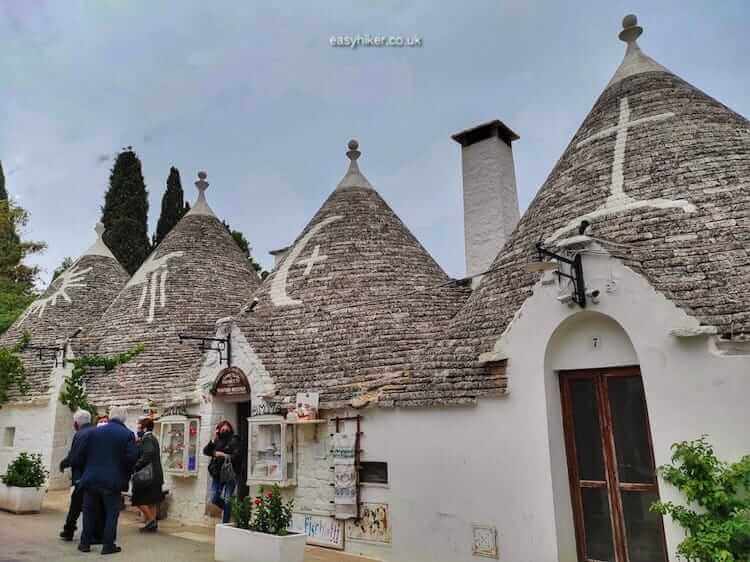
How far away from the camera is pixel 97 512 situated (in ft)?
21.6

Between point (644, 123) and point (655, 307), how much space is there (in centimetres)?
409

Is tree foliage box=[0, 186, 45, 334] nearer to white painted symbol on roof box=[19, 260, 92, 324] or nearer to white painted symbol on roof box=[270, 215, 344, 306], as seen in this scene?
white painted symbol on roof box=[19, 260, 92, 324]

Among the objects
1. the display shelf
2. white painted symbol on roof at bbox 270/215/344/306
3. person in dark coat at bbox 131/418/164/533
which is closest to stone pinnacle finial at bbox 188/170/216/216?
white painted symbol on roof at bbox 270/215/344/306

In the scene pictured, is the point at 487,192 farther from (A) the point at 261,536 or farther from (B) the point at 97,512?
(B) the point at 97,512

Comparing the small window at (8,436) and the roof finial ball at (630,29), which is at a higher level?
the roof finial ball at (630,29)

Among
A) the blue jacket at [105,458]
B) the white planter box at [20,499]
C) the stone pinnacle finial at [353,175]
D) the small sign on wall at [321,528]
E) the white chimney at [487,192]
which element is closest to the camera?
the blue jacket at [105,458]

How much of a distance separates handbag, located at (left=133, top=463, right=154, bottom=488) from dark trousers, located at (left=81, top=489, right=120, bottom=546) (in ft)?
4.32

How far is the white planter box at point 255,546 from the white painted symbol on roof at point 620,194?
4.76m

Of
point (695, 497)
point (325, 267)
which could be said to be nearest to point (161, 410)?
point (325, 267)

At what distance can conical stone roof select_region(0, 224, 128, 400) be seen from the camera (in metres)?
14.5

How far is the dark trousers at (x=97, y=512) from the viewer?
622 centimetres

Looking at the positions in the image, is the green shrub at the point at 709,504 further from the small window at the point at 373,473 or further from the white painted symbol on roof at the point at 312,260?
the white painted symbol on roof at the point at 312,260

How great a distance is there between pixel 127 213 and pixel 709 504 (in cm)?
2879

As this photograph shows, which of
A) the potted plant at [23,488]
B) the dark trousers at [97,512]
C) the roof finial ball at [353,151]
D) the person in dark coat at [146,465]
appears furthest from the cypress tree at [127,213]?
the dark trousers at [97,512]
